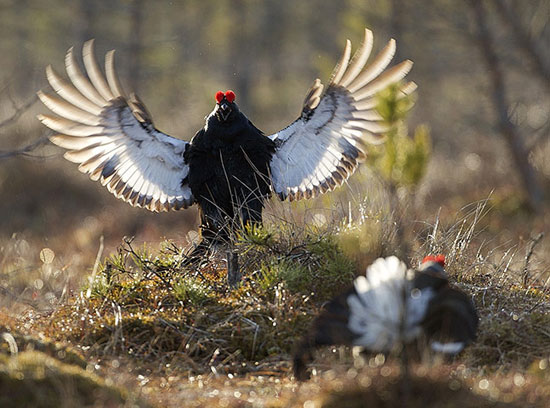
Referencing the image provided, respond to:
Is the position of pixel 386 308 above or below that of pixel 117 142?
below

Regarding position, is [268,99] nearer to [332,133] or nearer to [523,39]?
[523,39]

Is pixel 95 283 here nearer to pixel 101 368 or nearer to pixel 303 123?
pixel 101 368

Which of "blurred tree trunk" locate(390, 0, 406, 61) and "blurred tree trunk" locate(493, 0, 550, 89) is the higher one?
"blurred tree trunk" locate(390, 0, 406, 61)

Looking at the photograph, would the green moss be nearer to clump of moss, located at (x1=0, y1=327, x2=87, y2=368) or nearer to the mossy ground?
the mossy ground

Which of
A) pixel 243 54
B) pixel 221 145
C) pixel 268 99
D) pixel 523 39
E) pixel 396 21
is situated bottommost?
pixel 221 145

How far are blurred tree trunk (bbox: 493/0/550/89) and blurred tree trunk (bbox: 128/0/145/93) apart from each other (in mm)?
8816

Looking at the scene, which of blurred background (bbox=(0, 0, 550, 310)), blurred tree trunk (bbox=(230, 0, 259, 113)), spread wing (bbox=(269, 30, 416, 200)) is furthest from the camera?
blurred tree trunk (bbox=(230, 0, 259, 113))

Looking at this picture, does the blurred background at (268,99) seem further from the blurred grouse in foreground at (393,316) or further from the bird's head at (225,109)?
the blurred grouse in foreground at (393,316)

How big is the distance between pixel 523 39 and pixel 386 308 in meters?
8.87

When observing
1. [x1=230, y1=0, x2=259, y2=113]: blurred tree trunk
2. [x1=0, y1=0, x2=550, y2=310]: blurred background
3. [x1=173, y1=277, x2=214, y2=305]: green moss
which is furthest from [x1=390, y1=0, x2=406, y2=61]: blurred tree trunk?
[x1=173, y1=277, x2=214, y2=305]: green moss

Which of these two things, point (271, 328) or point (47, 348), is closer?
point (47, 348)

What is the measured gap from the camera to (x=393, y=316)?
9.62 ft

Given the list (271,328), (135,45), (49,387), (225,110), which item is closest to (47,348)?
(49,387)

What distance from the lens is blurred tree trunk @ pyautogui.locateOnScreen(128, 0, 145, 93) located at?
17047 mm
